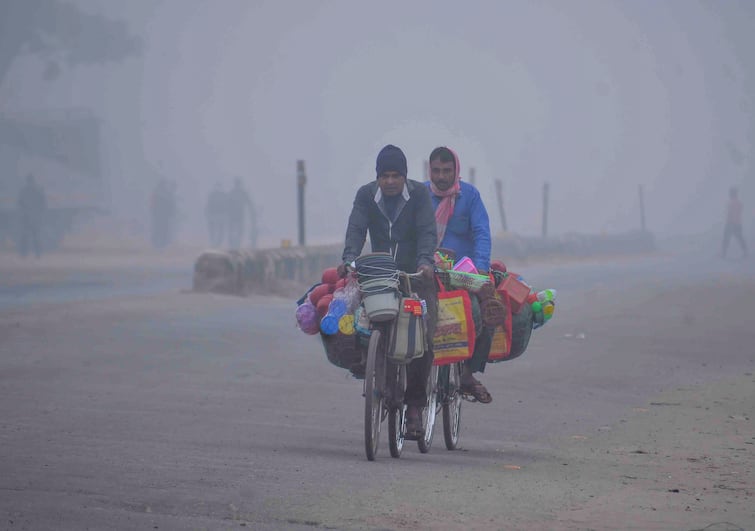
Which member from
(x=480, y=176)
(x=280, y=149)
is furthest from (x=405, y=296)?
(x=480, y=176)

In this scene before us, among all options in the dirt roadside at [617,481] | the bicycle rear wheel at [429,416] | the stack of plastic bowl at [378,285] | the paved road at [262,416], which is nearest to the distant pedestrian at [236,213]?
the paved road at [262,416]

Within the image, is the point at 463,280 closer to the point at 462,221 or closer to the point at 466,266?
the point at 466,266

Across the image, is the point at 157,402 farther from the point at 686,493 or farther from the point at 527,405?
the point at 686,493

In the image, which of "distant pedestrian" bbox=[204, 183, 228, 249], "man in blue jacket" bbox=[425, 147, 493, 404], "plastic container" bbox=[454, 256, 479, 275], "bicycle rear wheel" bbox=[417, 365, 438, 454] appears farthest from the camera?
"distant pedestrian" bbox=[204, 183, 228, 249]

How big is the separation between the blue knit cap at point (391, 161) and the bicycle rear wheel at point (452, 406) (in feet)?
4.66

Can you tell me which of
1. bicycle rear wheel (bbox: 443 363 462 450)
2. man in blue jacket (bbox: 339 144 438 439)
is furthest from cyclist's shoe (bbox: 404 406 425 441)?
bicycle rear wheel (bbox: 443 363 462 450)

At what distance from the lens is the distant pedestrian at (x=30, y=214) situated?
138ft

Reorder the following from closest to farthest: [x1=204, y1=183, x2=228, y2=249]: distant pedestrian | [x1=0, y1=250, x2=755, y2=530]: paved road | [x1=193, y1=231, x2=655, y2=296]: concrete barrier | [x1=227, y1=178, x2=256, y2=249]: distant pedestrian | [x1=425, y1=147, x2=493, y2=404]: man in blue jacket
Result: [x1=0, y1=250, x2=755, y2=530]: paved road
[x1=425, y1=147, x2=493, y2=404]: man in blue jacket
[x1=193, y1=231, x2=655, y2=296]: concrete barrier
[x1=227, y1=178, x2=256, y2=249]: distant pedestrian
[x1=204, y1=183, x2=228, y2=249]: distant pedestrian

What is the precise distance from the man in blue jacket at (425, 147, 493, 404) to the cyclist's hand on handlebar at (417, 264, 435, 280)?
0.78 meters

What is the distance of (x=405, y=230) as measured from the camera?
26.8 ft

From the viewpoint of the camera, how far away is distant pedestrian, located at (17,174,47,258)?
1658 inches

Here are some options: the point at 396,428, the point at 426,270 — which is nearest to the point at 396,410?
the point at 396,428

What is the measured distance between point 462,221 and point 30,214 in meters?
36.0

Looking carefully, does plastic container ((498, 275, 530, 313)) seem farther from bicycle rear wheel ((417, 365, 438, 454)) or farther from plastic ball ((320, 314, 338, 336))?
plastic ball ((320, 314, 338, 336))
